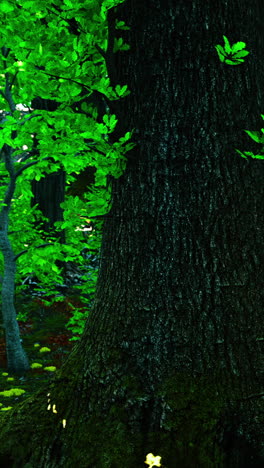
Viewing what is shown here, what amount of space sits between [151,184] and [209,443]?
5.47 ft

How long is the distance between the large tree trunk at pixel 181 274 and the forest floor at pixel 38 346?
3212 millimetres

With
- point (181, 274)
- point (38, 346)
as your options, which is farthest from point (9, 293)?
point (181, 274)

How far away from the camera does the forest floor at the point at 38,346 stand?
6.42m

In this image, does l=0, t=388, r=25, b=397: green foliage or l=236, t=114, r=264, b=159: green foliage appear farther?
l=0, t=388, r=25, b=397: green foliage

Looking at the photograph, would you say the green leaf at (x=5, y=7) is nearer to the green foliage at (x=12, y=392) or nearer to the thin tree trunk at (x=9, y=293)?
the thin tree trunk at (x=9, y=293)

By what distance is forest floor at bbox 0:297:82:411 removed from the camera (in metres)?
6.42

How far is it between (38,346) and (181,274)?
6.25 metres

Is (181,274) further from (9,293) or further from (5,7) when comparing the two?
(9,293)

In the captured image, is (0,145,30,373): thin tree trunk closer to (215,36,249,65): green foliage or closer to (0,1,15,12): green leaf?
(0,1,15,12): green leaf

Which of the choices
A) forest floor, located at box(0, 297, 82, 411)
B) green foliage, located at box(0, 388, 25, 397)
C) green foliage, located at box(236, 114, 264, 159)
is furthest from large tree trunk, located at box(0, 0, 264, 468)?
forest floor, located at box(0, 297, 82, 411)

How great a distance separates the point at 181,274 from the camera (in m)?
2.77

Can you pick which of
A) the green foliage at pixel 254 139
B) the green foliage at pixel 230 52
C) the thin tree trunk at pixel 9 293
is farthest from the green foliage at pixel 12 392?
the green foliage at pixel 230 52

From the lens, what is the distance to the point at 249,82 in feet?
9.47

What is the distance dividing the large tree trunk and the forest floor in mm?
3212
